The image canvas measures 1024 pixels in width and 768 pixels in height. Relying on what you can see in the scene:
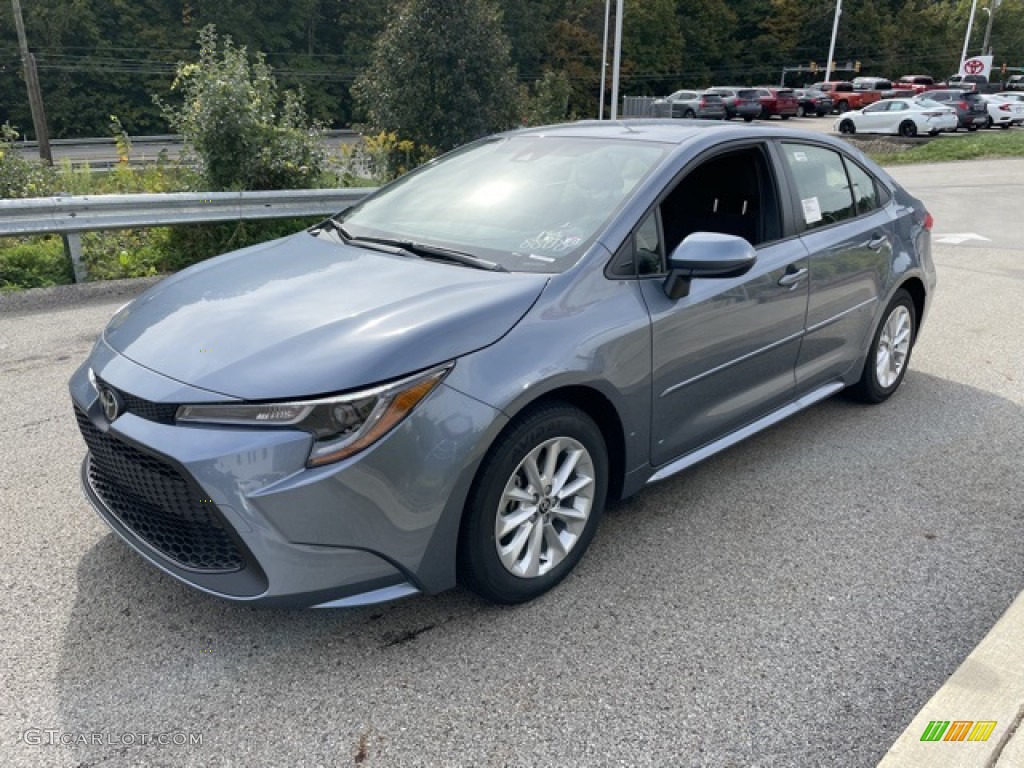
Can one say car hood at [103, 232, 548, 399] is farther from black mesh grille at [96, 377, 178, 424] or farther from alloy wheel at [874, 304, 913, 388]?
alloy wheel at [874, 304, 913, 388]

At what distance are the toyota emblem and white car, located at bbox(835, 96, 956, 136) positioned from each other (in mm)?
34054

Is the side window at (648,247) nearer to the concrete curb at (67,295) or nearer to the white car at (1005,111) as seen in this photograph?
the concrete curb at (67,295)

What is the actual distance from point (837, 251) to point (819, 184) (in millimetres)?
363

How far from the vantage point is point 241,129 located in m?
8.12

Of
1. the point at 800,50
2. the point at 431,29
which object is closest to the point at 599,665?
the point at 431,29

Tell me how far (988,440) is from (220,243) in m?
6.67

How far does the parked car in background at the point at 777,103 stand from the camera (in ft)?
148

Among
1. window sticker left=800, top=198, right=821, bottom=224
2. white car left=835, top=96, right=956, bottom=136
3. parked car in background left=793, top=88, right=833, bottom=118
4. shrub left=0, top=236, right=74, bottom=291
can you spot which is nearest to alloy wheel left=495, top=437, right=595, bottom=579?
window sticker left=800, top=198, right=821, bottom=224

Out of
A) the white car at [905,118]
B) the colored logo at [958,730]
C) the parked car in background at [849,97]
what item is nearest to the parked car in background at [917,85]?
the parked car in background at [849,97]

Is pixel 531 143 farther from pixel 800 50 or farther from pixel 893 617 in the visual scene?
pixel 800 50

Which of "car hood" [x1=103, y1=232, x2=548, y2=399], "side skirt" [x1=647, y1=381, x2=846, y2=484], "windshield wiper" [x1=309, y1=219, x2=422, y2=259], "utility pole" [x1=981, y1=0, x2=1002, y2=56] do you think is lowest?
"side skirt" [x1=647, y1=381, x2=846, y2=484]

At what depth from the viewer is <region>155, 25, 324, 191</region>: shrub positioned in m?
8.02

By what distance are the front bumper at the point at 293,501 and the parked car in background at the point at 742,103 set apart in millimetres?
44113

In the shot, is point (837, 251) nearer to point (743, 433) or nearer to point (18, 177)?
point (743, 433)
